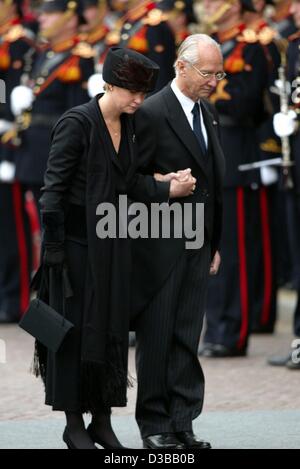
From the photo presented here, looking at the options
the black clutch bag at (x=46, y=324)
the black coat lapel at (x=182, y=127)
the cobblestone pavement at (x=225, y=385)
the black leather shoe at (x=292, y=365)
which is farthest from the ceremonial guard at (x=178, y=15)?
the black clutch bag at (x=46, y=324)

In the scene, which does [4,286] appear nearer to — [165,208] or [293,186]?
[293,186]

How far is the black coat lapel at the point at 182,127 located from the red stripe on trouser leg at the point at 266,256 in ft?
11.3

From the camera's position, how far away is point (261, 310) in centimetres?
1132

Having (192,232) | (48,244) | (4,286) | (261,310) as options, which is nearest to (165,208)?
(192,232)

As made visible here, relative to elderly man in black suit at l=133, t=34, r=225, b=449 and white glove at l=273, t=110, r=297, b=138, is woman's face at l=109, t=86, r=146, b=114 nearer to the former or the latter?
elderly man in black suit at l=133, t=34, r=225, b=449

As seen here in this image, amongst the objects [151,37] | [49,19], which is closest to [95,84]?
[151,37]

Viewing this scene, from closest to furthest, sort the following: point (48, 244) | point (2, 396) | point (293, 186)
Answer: point (48, 244)
point (2, 396)
point (293, 186)

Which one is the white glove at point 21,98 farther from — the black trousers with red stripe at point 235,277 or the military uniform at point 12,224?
the black trousers with red stripe at point 235,277

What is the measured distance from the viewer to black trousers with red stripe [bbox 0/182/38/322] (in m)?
12.2

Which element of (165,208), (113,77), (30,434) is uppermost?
(113,77)

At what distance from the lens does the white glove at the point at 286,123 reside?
9.45m

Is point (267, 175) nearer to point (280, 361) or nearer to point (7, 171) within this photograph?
point (280, 361)

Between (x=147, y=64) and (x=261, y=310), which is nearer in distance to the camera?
(x=147, y=64)
